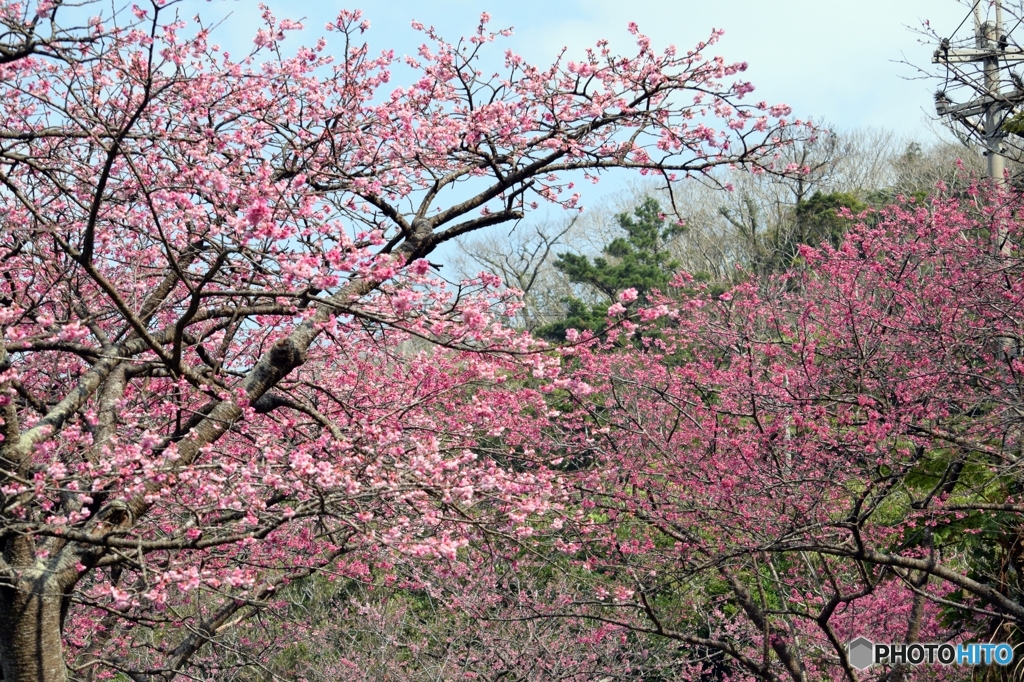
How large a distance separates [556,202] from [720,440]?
3237 mm

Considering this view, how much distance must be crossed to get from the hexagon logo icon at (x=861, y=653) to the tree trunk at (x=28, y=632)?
6.62 metres

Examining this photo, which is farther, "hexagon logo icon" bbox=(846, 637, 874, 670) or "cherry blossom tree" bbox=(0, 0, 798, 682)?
"hexagon logo icon" bbox=(846, 637, 874, 670)

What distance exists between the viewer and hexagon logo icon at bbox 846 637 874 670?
8.24m

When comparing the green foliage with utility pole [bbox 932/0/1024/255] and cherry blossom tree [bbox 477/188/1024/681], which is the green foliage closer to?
cherry blossom tree [bbox 477/188/1024/681]

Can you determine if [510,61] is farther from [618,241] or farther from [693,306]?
[618,241]

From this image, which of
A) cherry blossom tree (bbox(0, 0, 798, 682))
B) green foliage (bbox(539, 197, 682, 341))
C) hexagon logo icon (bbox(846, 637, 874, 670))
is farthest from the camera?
green foliage (bbox(539, 197, 682, 341))

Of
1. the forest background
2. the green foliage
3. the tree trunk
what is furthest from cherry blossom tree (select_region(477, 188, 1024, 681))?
the green foliage

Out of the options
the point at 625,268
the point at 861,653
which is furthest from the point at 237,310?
the point at 625,268

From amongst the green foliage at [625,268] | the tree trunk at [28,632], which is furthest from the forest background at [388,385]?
the green foliage at [625,268]

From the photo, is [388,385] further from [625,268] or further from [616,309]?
[625,268]

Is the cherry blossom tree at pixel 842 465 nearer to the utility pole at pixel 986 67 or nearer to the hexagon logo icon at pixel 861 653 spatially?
the hexagon logo icon at pixel 861 653

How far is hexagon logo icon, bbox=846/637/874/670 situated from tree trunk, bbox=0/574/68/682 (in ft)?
21.7

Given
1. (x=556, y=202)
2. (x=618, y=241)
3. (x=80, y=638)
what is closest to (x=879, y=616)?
(x=556, y=202)

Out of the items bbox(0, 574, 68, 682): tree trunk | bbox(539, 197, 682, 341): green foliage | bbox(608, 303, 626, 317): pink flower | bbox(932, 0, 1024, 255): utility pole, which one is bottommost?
bbox(0, 574, 68, 682): tree trunk
